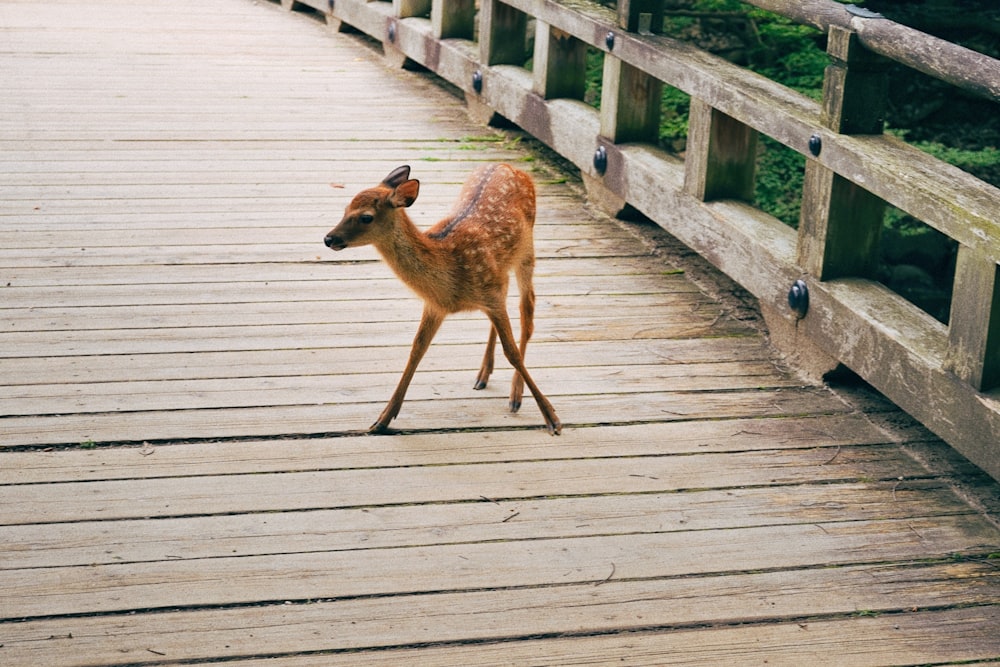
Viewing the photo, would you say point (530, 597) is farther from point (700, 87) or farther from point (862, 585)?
point (700, 87)

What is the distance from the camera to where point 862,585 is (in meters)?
3.30

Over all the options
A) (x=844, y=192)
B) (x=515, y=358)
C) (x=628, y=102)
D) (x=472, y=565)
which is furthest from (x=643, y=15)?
(x=472, y=565)

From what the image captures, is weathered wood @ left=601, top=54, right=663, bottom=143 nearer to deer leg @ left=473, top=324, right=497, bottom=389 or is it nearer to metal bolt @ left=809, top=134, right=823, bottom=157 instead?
metal bolt @ left=809, top=134, right=823, bottom=157

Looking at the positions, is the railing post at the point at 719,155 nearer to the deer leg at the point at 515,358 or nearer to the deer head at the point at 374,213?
the deer leg at the point at 515,358

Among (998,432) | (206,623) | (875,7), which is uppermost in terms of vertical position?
(875,7)

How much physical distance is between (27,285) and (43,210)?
3.15 feet

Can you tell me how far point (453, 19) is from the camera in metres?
8.14

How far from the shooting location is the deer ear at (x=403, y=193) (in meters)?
3.86

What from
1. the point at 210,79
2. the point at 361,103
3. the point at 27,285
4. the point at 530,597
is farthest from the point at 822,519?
the point at 210,79

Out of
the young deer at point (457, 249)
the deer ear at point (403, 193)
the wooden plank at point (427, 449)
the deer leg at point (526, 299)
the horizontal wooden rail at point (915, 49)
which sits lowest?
the wooden plank at point (427, 449)

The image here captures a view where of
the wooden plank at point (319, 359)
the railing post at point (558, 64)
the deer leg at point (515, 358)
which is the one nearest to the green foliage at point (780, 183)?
the railing post at point (558, 64)

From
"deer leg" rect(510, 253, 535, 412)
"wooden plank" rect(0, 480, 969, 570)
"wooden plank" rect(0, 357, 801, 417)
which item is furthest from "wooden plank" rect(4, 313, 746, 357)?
"wooden plank" rect(0, 480, 969, 570)

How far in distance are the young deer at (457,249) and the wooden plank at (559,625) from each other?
961mm

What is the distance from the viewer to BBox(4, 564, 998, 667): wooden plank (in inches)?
117
